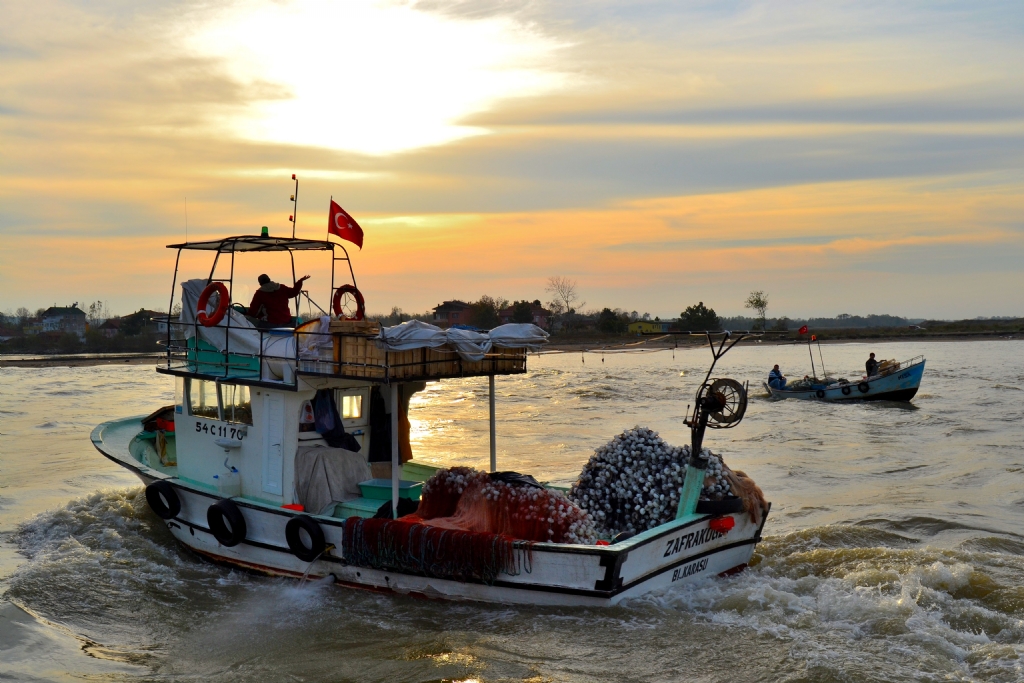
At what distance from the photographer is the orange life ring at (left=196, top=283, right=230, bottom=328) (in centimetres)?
1067

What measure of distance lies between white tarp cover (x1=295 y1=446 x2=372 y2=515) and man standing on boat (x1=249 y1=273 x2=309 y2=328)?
190 centimetres

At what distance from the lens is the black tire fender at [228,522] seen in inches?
405

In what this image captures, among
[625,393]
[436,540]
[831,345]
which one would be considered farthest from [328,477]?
[831,345]

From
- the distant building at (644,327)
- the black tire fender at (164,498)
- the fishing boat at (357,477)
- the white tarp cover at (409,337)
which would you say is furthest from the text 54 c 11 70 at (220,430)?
the distant building at (644,327)

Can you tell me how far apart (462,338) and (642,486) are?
104 inches

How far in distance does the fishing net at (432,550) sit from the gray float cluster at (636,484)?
4.84ft

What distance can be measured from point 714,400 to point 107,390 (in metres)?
37.8

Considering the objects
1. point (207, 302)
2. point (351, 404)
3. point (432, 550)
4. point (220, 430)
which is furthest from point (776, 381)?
point (432, 550)

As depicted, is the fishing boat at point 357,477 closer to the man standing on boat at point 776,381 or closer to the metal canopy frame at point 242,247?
the metal canopy frame at point 242,247

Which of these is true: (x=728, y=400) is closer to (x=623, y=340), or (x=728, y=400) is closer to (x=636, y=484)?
(x=636, y=484)

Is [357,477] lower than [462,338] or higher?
lower

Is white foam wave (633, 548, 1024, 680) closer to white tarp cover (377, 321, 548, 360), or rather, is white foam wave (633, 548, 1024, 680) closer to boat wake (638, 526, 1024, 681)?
boat wake (638, 526, 1024, 681)

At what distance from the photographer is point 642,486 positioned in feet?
31.8

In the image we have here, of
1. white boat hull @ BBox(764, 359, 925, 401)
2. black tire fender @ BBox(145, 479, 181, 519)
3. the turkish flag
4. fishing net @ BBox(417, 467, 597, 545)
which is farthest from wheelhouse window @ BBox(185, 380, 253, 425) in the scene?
white boat hull @ BBox(764, 359, 925, 401)
